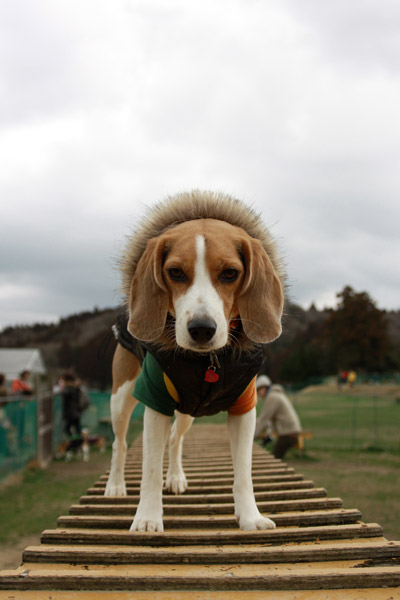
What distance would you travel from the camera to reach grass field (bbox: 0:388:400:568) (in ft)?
28.5

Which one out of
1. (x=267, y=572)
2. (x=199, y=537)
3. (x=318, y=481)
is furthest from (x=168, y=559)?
(x=318, y=481)

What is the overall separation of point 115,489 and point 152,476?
1156 mm

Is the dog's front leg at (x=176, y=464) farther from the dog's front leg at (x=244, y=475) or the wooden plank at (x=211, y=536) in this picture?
the wooden plank at (x=211, y=536)

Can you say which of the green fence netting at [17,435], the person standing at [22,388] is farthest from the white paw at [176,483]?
the person standing at [22,388]

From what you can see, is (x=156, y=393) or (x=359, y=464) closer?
(x=156, y=393)

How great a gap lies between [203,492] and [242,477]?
107cm

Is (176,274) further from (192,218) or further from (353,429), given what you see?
(353,429)

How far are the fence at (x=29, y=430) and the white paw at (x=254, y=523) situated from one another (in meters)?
9.29

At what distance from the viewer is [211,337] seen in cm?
262

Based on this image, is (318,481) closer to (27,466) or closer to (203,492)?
(27,466)

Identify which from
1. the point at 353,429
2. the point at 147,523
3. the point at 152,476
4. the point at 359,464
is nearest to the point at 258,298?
the point at 152,476

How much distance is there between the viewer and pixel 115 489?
4.17 metres

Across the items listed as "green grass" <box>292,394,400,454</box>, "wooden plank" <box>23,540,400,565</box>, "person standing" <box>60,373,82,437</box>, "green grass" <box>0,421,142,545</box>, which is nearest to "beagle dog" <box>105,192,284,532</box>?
"wooden plank" <box>23,540,400,565</box>

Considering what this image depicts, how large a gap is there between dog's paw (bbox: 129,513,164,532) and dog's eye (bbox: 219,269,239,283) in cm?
143
